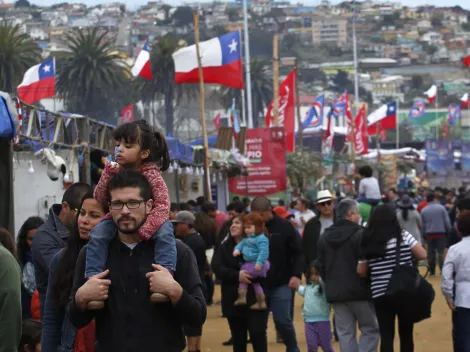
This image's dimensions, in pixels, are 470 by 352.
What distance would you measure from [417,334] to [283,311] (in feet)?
11.8

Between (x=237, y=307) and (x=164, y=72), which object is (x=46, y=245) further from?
(x=164, y=72)

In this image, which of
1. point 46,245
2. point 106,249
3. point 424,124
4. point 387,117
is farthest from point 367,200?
point 424,124

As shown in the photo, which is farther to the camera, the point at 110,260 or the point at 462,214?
the point at 462,214

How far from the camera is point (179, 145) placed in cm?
2548

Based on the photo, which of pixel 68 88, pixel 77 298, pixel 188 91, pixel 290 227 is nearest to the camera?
pixel 77 298

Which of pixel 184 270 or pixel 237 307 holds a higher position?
pixel 184 270

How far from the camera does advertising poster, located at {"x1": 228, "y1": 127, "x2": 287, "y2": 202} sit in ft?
98.4

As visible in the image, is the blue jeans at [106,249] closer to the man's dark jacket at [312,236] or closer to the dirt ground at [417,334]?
the dirt ground at [417,334]

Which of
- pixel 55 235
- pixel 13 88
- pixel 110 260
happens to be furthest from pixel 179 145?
pixel 13 88

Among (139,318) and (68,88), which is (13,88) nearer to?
(68,88)

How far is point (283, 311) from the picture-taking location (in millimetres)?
11648

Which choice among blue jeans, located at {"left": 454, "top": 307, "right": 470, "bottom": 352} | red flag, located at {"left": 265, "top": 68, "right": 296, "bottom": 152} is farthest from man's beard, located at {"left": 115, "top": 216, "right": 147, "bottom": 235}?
red flag, located at {"left": 265, "top": 68, "right": 296, "bottom": 152}

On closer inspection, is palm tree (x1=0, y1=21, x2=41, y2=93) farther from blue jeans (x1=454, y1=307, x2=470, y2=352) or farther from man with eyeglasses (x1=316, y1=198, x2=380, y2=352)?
blue jeans (x1=454, y1=307, x2=470, y2=352)

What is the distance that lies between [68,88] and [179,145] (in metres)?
53.6
